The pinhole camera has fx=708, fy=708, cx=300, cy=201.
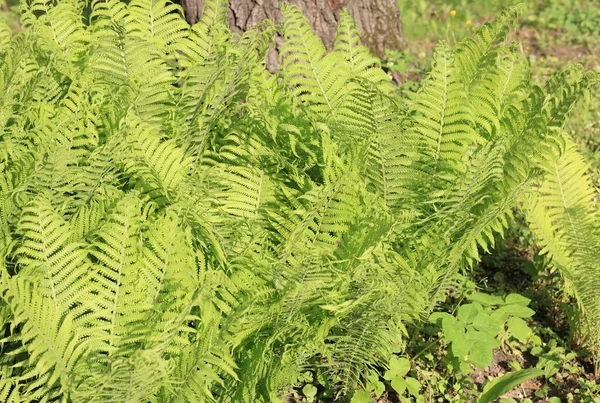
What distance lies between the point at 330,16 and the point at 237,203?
1.62 meters

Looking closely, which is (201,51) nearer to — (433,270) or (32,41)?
(32,41)

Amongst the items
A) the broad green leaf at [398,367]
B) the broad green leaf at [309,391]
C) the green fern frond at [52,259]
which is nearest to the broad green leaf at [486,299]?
the broad green leaf at [398,367]

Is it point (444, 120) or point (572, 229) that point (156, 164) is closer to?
point (444, 120)

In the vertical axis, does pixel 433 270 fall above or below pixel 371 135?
below

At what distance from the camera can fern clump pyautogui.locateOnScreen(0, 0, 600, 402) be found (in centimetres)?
203

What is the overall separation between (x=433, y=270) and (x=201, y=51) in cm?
130

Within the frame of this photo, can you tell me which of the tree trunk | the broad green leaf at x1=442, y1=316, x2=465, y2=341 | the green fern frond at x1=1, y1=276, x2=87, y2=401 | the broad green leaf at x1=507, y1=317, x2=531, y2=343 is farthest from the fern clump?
the tree trunk

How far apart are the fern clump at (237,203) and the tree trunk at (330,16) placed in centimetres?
46

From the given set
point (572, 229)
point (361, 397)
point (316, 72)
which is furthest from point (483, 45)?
point (361, 397)

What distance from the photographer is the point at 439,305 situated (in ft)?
9.70

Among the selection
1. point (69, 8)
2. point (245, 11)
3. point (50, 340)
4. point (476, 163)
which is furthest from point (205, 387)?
point (245, 11)

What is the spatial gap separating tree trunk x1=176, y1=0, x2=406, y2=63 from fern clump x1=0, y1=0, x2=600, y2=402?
0.46 m

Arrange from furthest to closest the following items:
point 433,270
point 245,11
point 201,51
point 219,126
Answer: point 245,11 → point 201,51 → point 219,126 → point 433,270

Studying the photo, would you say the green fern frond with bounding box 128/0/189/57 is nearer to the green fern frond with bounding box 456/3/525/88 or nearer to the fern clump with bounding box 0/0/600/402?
the fern clump with bounding box 0/0/600/402
